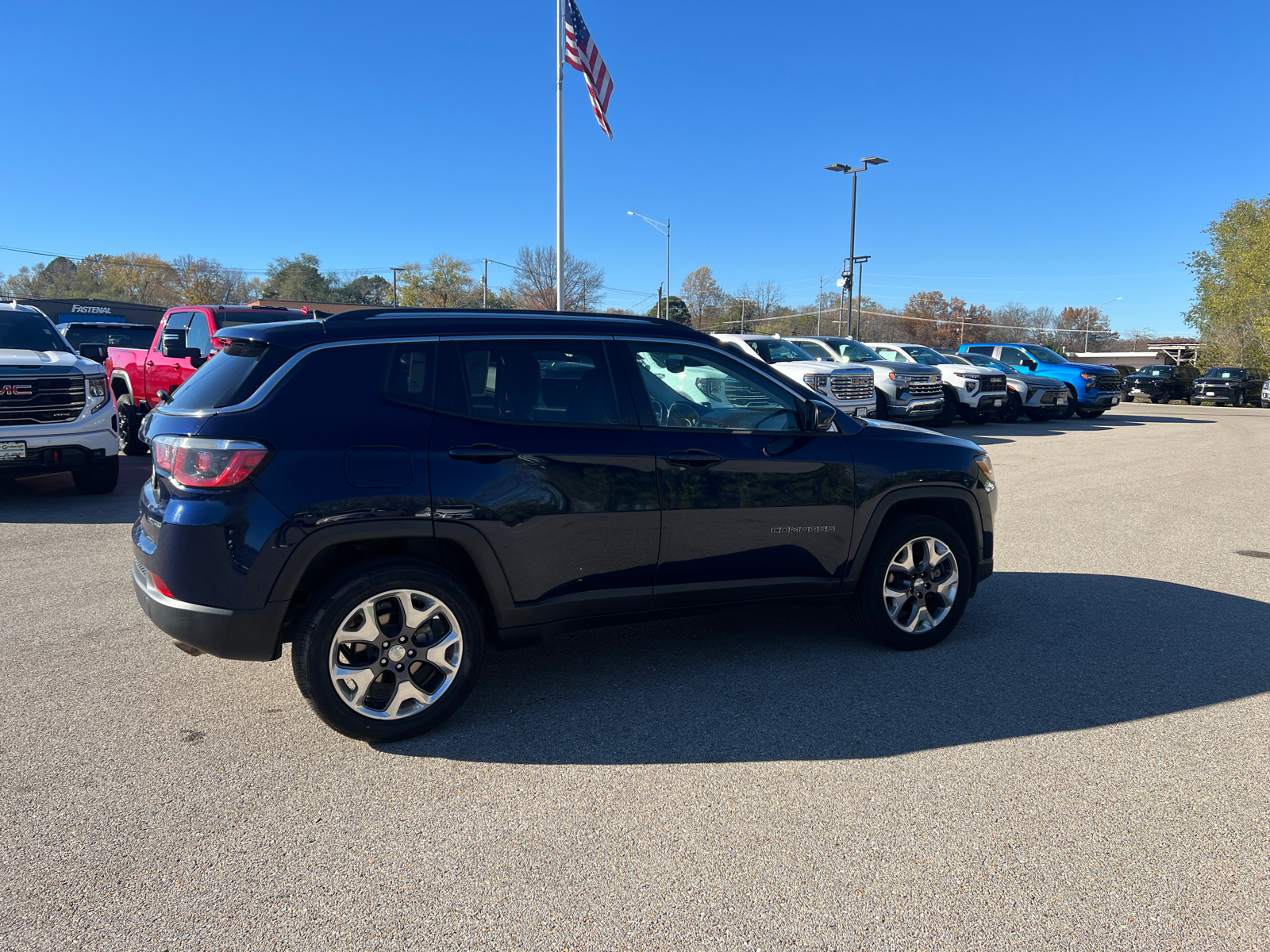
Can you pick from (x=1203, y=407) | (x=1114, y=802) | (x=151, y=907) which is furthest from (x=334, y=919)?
(x=1203, y=407)

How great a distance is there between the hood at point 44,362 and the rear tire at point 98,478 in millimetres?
960

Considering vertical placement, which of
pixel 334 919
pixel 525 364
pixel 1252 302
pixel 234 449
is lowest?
pixel 334 919

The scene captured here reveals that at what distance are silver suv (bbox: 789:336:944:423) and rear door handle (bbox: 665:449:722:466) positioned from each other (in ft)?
46.5

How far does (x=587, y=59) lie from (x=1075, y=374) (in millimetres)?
14781

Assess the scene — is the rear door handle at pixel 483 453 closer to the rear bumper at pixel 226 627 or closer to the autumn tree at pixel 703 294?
the rear bumper at pixel 226 627

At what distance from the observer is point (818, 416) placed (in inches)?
178

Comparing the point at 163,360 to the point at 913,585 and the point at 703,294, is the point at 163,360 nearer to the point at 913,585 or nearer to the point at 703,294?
the point at 913,585

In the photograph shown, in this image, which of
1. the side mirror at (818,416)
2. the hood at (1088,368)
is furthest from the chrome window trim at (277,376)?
the hood at (1088,368)

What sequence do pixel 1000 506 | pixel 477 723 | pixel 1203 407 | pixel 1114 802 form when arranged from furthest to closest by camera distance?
pixel 1203 407 < pixel 1000 506 < pixel 477 723 < pixel 1114 802

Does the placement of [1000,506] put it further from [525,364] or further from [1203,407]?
[1203,407]

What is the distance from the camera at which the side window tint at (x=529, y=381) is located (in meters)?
3.86

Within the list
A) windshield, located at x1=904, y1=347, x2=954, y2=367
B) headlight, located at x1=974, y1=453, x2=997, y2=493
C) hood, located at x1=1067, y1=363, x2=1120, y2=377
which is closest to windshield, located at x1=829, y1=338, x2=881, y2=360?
windshield, located at x1=904, y1=347, x2=954, y2=367

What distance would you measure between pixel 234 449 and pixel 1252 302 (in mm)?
54089

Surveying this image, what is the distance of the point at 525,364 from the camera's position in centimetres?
400
